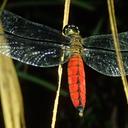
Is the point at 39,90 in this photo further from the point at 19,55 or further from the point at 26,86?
the point at 19,55

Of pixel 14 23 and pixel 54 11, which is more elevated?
pixel 54 11

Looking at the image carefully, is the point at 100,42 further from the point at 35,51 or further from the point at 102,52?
the point at 35,51

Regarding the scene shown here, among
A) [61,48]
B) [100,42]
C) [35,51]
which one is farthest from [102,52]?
[35,51]

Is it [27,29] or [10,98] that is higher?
[27,29]

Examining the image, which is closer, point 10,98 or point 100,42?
point 10,98

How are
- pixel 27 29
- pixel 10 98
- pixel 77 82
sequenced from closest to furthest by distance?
1. pixel 10 98
2. pixel 77 82
3. pixel 27 29

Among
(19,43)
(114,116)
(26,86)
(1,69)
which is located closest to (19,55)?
(19,43)

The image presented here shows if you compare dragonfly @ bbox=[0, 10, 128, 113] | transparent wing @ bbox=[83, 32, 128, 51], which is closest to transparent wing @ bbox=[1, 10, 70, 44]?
dragonfly @ bbox=[0, 10, 128, 113]
